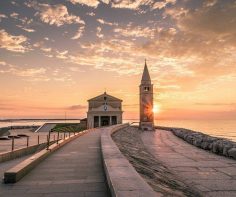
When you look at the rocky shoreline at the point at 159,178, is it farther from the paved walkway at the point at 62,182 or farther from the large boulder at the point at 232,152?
the large boulder at the point at 232,152

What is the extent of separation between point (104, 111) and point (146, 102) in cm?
1095

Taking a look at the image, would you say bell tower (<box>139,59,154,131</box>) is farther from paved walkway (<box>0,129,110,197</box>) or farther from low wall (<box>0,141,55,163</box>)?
paved walkway (<box>0,129,110,197</box>)

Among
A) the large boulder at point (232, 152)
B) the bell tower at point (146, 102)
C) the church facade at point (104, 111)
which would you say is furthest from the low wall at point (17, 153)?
the bell tower at point (146, 102)

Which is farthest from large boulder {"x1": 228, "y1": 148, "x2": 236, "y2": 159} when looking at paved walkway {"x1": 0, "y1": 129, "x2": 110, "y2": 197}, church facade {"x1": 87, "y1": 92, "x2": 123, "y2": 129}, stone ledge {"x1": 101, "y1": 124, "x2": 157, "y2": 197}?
church facade {"x1": 87, "y1": 92, "x2": 123, "y2": 129}

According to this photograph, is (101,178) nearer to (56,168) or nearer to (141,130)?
(56,168)

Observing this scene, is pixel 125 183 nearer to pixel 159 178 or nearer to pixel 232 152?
pixel 159 178

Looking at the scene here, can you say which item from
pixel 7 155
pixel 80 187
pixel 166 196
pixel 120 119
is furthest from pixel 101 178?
pixel 120 119

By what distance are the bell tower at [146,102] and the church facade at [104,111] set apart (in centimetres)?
568

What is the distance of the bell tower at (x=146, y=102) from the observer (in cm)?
7169

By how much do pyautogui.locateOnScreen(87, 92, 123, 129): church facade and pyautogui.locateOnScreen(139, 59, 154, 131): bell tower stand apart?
568cm

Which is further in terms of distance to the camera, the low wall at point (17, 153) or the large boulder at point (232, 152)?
the large boulder at point (232, 152)

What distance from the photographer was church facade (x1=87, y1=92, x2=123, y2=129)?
7025cm

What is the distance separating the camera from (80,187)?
7.96 meters

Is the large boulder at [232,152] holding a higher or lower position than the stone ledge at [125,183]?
lower
